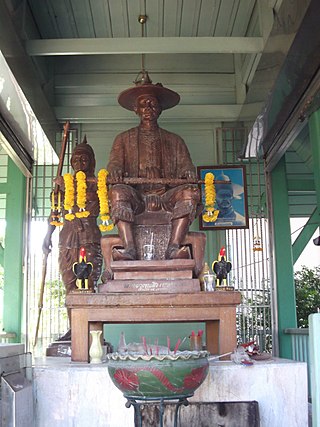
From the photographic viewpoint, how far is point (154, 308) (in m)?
3.73

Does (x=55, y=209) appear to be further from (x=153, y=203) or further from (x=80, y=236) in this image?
(x=153, y=203)

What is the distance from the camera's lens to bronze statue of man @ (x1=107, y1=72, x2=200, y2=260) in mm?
4160

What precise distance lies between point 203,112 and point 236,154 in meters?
0.63

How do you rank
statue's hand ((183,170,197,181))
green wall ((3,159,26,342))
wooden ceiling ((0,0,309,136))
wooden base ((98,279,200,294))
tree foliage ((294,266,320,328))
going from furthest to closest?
tree foliage ((294,266,320,328)), green wall ((3,159,26,342)), wooden ceiling ((0,0,309,136)), statue's hand ((183,170,197,181)), wooden base ((98,279,200,294))

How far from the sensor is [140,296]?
3.73 meters

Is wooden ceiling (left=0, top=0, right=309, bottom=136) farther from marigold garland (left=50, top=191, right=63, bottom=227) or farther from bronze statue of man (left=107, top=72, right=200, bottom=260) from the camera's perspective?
marigold garland (left=50, top=191, right=63, bottom=227)

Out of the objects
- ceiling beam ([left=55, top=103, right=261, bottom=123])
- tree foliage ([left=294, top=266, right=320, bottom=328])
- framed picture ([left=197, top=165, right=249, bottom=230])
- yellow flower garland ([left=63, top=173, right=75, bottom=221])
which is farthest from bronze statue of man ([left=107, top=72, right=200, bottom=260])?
tree foliage ([left=294, top=266, right=320, bottom=328])

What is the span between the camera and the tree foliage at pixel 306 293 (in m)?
8.11

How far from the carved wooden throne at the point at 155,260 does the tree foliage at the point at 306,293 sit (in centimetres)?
410

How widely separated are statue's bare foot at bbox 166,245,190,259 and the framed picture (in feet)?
7.54

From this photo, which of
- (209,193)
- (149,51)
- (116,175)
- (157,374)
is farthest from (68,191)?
(157,374)

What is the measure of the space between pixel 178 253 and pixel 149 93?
1390 millimetres

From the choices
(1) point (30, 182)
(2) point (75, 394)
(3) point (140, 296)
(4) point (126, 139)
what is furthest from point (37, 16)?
(2) point (75, 394)

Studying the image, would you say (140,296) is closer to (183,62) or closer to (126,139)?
(126,139)
